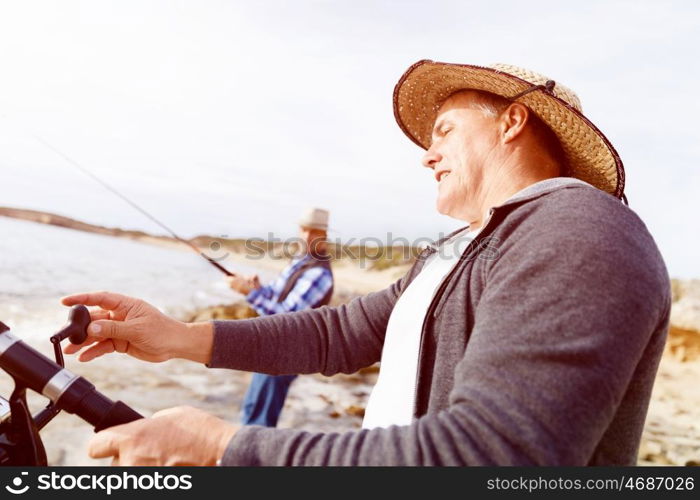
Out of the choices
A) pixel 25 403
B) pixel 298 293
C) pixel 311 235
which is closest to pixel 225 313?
pixel 311 235

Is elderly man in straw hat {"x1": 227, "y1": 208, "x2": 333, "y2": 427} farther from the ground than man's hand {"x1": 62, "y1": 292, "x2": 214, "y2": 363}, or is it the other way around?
man's hand {"x1": 62, "y1": 292, "x2": 214, "y2": 363}

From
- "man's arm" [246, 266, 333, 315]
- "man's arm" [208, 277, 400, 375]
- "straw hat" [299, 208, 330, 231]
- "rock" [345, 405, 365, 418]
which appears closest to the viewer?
"man's arm" [208, 277, 400, 375]

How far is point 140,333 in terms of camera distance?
1.76 meters

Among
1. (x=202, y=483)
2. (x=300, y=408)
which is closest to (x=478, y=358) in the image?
(x=202, y=483)

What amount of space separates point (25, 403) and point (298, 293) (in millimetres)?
4135

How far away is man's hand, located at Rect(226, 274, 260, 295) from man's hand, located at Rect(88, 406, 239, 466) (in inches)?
183

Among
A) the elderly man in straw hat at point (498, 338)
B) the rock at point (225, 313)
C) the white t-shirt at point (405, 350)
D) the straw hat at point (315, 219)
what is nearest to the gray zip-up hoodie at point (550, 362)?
the elderly man in straw hat at point (498, 338)

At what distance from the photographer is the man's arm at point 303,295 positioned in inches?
210

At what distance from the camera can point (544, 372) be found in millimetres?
1001

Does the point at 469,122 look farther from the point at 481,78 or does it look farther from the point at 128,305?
the point at 128,305

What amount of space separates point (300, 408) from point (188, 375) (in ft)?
7.33

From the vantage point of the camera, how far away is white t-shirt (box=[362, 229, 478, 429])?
151 cm

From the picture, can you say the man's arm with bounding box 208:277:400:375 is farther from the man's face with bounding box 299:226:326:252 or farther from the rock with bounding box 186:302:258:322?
the rock with bounding box 186:302:258:322

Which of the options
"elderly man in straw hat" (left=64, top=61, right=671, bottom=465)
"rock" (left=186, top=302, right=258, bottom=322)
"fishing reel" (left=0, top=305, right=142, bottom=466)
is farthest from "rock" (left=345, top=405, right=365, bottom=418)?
"fishing reel" (left=0, top=305, right=142, bottom=466)
